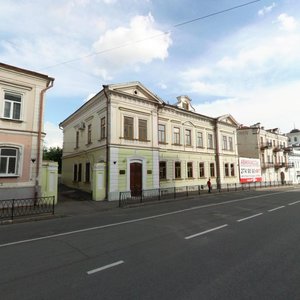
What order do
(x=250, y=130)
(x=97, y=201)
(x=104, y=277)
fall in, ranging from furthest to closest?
1. (x=250, y=130)
2. (x=97, y=201)
3. (x=104, y=277)

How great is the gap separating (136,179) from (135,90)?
8227 mm

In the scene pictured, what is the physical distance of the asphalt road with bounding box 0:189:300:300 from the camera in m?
4.03

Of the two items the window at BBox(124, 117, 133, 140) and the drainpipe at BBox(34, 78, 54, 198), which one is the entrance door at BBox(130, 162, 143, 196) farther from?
the drainpipe at BBox(34, 78, 54, 198)

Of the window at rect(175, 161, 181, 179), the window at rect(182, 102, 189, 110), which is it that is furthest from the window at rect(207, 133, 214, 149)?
the window at rect(175, 161, 181, 179)

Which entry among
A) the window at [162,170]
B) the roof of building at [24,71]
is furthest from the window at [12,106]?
the window at [162,170]

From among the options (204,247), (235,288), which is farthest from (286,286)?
(204,247)

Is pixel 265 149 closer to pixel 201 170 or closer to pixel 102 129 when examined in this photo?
pixel 201 170

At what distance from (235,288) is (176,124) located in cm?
2301

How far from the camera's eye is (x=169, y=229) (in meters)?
8.65

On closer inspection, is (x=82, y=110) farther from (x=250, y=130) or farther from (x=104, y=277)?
(x=250, y=130)

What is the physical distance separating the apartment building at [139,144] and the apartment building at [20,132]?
4.79 meters

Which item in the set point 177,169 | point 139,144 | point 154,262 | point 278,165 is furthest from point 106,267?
point 278,165

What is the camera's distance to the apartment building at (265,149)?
41.8 m

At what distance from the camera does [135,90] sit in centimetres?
2202
